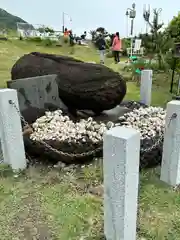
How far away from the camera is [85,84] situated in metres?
4.39

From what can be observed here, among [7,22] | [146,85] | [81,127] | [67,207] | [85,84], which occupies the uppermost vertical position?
[7,22]

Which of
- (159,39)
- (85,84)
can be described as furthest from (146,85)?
(159,39)

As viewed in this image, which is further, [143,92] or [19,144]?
[143,92]

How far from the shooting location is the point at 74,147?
3.60m

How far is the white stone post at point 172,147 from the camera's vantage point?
115 inches

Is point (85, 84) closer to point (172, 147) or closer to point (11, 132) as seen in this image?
point (11, 132)

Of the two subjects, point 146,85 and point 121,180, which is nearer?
point 121,180

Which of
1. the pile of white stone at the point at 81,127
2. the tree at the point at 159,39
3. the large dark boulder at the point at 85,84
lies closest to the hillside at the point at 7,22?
the tree at the point at 159,39

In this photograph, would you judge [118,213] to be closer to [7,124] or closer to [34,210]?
[34,210]

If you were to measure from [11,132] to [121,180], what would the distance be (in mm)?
1828

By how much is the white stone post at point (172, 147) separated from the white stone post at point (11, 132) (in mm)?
1798

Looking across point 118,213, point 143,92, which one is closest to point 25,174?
point 118,213

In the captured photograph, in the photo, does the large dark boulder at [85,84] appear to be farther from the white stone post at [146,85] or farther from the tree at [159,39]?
the tree at [159,39]

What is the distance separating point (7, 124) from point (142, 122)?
204 cm
